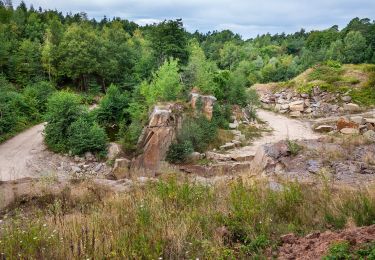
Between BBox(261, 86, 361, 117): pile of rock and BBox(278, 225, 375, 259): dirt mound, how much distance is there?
3296 centimetres

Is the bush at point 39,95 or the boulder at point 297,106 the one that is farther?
the boulder at point 297,106

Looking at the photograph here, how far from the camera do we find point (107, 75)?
46.7 metres

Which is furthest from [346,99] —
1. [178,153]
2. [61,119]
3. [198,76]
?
[61,119]

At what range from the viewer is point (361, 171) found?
1204cm

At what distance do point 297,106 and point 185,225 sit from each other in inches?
1359

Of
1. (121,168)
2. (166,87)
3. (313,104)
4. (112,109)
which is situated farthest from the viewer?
(313,104)

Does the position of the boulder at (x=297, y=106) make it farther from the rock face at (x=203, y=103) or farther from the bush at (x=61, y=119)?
the bush at (x=61, y=119)

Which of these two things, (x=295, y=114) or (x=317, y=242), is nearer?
(x=317, y=242)

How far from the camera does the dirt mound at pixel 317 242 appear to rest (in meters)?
4.20

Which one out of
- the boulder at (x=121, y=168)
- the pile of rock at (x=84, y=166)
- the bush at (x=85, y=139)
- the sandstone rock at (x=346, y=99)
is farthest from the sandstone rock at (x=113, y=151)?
the sandstone rock at (x=346, y=99)

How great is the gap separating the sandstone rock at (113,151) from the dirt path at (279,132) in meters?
7.66

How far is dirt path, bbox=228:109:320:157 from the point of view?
24781 mm

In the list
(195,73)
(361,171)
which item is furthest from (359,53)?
(361,171)

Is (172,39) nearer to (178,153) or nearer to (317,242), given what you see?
(178,153)
